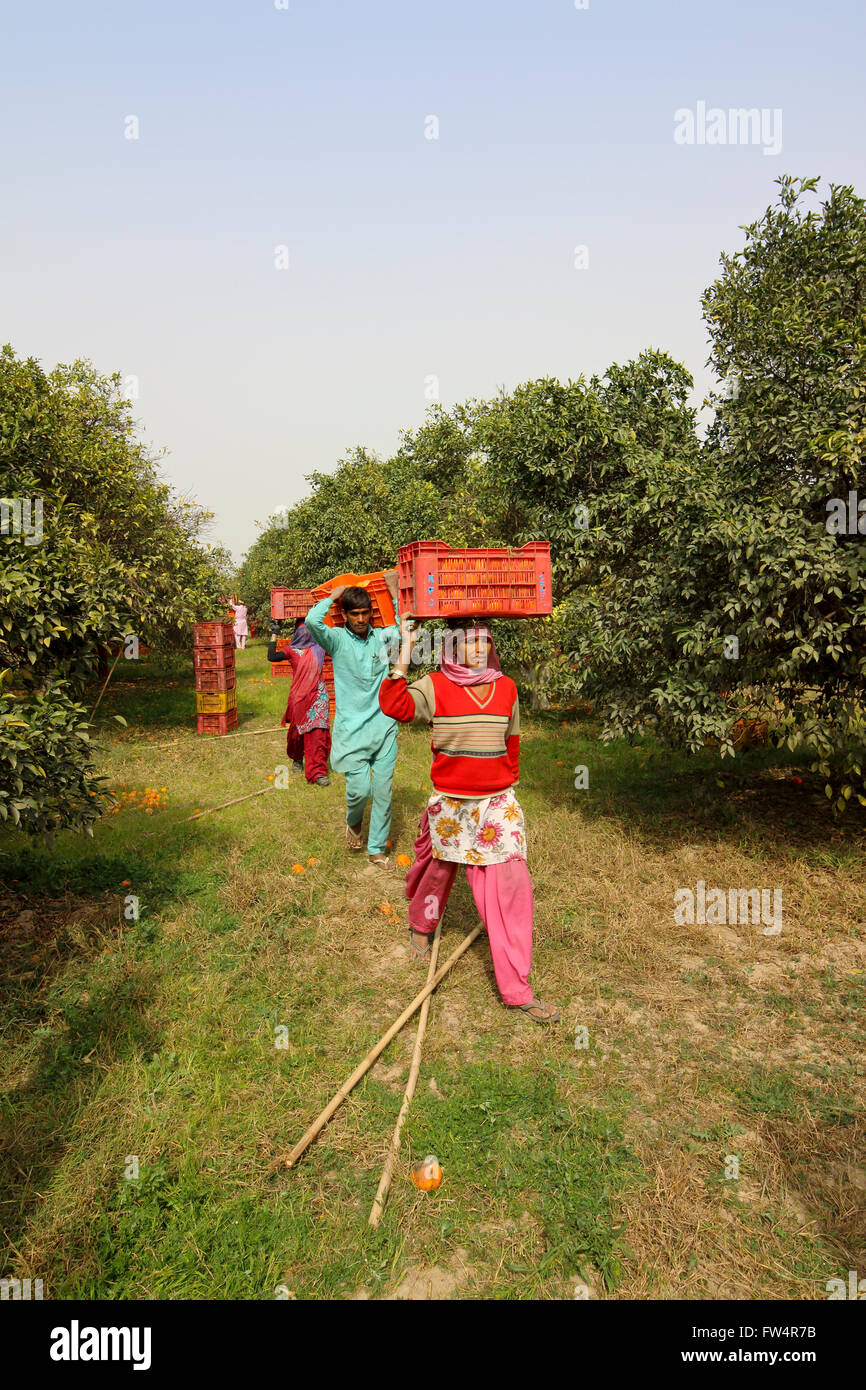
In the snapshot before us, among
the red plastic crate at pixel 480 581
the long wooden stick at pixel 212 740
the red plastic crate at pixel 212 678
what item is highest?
the red plastic crate at pixel 480 581

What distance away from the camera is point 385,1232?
9.91ft

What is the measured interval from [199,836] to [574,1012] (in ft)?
15.0

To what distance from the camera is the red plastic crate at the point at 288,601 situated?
12859mm

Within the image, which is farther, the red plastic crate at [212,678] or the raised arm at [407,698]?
the red plastic crate at [212,678]

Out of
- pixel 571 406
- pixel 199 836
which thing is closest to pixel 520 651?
pixel 571 406

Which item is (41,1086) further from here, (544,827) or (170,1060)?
(544,827)

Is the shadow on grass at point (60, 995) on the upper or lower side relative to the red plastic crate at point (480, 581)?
lower

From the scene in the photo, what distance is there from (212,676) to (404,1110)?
10958 mm

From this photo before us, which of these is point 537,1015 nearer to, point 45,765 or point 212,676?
point 45,765

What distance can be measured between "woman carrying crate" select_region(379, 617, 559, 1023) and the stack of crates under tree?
9.42 metres

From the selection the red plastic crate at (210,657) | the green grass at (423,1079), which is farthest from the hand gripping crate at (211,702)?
the green grass at (423,1079)

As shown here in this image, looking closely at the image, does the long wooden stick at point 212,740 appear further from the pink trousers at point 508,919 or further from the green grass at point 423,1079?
the pink trousers at point 508,919

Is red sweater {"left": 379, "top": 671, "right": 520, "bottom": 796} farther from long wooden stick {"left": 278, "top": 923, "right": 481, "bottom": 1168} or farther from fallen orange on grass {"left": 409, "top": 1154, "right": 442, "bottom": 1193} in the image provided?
fallen orange on grass {"left": 409, "top": 1154, "right": 442, "bottom": 1193}

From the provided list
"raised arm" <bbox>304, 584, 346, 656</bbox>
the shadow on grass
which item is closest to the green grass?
the shadow on grass
